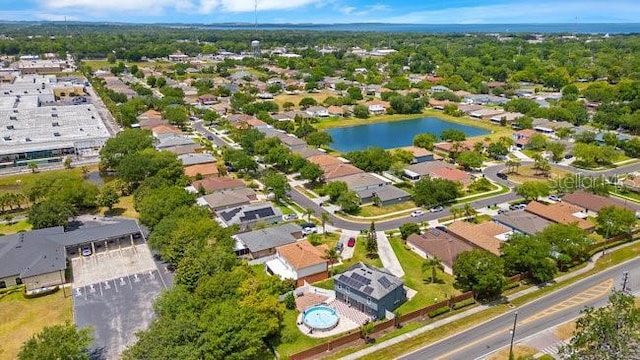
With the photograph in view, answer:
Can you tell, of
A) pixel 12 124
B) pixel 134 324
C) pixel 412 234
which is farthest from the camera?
pixel 12 124

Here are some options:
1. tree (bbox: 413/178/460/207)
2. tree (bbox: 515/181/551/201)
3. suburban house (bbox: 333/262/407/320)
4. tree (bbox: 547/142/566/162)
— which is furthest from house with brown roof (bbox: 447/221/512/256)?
tree (bbox: 547/142/566/162)

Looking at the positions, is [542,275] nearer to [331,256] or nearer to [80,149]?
[331,256]

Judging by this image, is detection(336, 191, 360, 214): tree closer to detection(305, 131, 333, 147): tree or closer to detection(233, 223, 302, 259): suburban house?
detection(233, 223, 302, 259): suburban house

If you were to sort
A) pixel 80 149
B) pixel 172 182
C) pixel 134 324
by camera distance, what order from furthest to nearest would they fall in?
pixel 80 149 → pixel 172 182 → pixel 134 324

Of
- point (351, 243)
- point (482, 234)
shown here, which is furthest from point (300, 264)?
point (482, 234)

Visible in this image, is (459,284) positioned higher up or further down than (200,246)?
further down

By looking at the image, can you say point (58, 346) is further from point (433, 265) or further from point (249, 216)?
point (433, 265)

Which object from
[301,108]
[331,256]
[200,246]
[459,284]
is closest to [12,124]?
[301,108]

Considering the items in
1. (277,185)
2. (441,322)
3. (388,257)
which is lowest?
(441,322)
